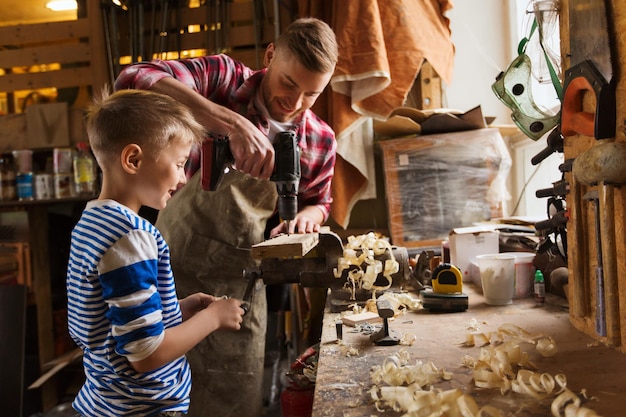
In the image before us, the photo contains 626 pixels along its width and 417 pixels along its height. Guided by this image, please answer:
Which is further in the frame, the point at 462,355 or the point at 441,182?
the point at 441,182

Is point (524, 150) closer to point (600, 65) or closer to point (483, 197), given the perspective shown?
point (483, 197)

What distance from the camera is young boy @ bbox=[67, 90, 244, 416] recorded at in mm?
1080

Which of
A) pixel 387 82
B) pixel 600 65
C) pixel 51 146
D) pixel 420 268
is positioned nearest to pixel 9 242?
pixel 51 146

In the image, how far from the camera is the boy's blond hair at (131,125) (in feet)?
4.01

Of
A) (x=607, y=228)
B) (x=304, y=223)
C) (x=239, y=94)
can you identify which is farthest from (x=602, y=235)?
(x=239, y=94)

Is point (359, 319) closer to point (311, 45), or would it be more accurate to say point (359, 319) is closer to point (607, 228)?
point (607, 228)

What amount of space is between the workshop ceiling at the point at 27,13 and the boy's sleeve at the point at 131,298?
348 centimetres

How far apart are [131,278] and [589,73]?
3.41 feet

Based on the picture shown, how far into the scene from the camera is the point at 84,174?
3.34m

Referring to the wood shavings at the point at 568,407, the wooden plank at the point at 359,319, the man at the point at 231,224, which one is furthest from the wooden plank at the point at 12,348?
the wood shavings at the point at 568,407

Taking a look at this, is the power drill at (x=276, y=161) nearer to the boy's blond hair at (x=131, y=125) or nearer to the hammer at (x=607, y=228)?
the boy's blond hair at (x=131, y=125)

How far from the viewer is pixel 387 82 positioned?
287cm

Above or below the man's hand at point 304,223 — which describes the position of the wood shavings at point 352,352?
below

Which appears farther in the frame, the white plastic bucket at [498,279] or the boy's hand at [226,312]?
the white plastic bucket at [498,279]
